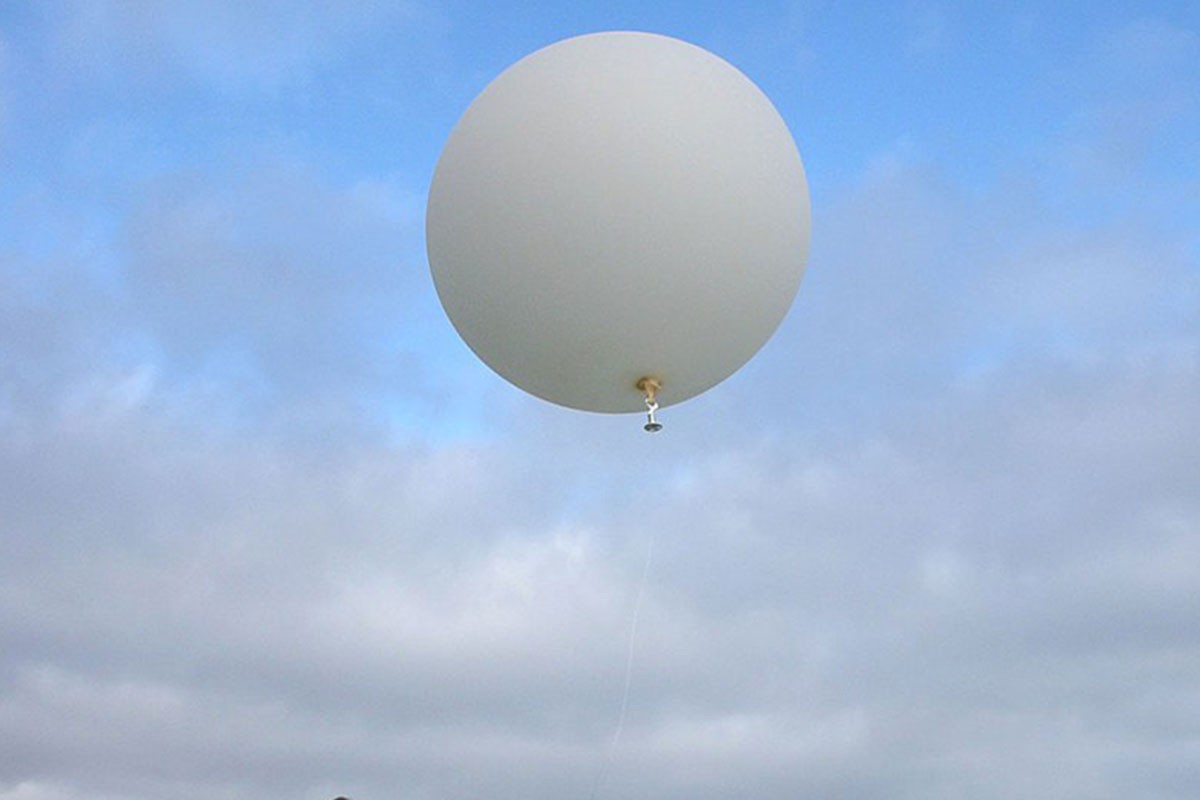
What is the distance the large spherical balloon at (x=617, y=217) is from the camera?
650 cm

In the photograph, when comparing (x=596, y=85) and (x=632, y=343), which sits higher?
(x=596, y=85)

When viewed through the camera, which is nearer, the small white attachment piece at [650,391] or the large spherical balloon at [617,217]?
the large spherical balloon at [617,217]

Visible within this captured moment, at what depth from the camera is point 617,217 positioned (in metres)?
6.46

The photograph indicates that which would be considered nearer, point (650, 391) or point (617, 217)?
point (617, 217)

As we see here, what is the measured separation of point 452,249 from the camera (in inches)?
279

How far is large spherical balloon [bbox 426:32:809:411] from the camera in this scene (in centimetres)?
650

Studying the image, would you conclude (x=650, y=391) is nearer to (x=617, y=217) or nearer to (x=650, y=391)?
(x=650, y=391)

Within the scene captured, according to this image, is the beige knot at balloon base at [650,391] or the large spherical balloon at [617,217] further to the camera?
the beige knot at balloon base at [650,391]

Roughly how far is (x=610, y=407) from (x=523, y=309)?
107 centimetres

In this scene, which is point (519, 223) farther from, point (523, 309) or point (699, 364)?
point (699, 364)

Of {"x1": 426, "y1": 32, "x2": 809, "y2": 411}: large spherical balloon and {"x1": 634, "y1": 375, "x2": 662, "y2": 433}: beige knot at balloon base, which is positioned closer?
{"x1": 426, "y1": 32, "x2": 809, "y2": 411}: large spherical balloon

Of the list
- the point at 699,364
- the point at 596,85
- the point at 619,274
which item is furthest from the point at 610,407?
the point at 596,85

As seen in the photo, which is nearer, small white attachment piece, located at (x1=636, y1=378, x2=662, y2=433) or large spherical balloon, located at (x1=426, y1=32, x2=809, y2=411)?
large spherical balloon, located at (x1=426, y1=32, x2=809, y2=411)

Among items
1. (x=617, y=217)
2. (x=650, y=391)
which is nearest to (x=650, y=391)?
(x=650, y=391)
